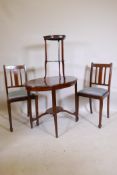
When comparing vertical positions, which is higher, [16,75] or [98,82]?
[16,75]

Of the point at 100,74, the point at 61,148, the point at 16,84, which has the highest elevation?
the point at 100,74

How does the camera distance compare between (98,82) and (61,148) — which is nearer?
(61,148)

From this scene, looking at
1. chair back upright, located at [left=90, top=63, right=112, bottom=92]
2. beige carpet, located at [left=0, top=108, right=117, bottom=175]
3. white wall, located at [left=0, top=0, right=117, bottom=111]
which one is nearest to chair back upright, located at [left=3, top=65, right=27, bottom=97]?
white wall, located at [left=0, top=0, right=117, bottom=111]

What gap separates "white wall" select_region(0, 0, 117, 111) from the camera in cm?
296

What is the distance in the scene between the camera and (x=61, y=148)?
2.20 metres

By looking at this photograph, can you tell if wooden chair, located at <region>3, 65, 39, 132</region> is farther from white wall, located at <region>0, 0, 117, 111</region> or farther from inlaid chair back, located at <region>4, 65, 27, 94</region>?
white wall, located at <region>0, 0, 117, 111</region>

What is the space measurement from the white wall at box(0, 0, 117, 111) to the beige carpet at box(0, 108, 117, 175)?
738 mm
